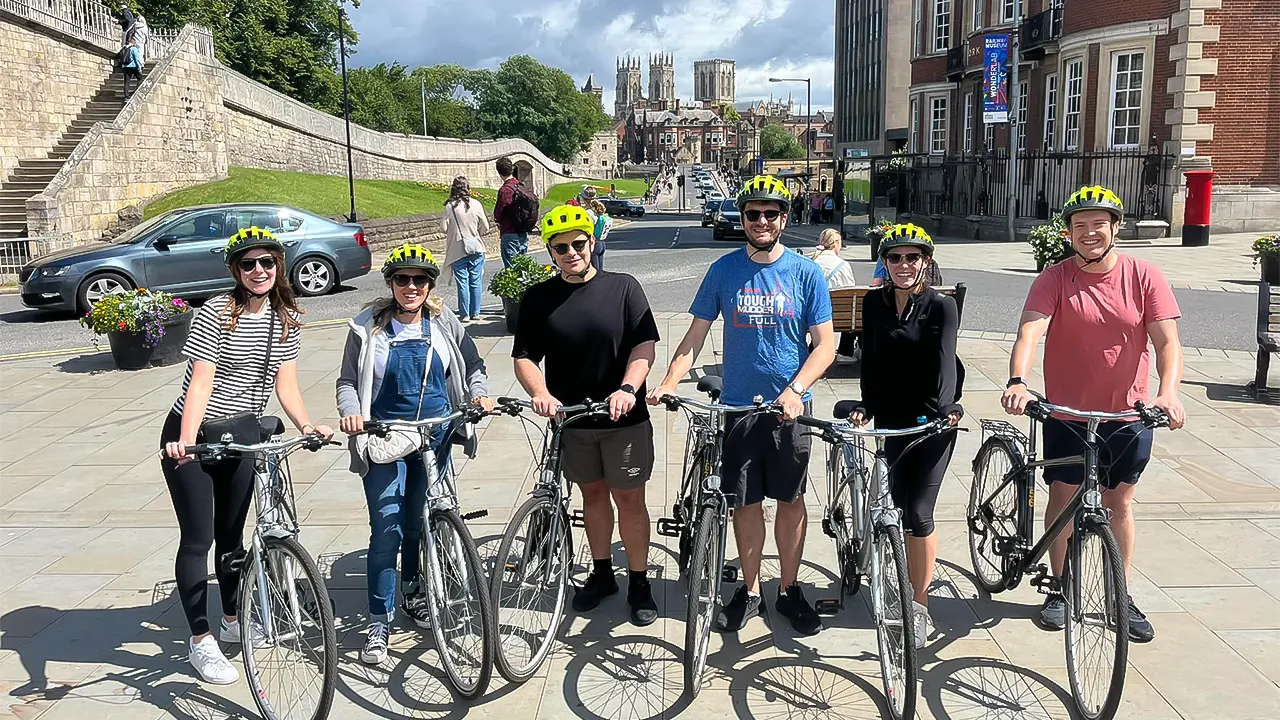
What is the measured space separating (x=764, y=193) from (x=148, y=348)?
8.66 meters

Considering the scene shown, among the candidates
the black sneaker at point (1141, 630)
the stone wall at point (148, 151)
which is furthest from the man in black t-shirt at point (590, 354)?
the stone wall at point (148, 151)

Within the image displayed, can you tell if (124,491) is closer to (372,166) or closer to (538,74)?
(372,166)

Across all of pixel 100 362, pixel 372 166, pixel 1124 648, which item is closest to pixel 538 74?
pixel 372 166

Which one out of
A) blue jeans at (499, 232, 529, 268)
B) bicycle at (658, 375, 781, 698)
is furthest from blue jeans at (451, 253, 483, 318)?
bicycle at (658, 375, 781, 698)

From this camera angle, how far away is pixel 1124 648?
→ 149 inches

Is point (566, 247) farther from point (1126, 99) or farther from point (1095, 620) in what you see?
point (1126, 99)

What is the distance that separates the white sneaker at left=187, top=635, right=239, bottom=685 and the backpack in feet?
30.8

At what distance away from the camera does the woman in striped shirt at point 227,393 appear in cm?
429

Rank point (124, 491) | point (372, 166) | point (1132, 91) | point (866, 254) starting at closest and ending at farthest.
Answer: point (124, 491) < point (866, 254) < point (1132, 91) < point (372, 166)

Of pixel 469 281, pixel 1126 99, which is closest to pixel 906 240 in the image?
pixel 469 281

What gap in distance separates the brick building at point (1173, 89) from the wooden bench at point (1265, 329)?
15101 millimetres

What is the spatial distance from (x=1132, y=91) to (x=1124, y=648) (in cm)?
2485

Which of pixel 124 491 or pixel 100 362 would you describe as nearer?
pixel 124 491

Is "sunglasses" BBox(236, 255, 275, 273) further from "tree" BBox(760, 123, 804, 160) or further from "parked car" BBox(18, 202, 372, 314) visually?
"tree" BBox(760, 123, 804, 160)
